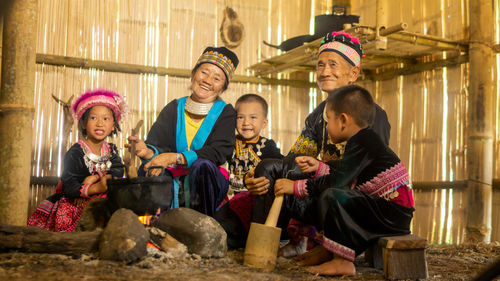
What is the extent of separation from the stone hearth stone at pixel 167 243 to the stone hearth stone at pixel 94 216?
63 centimetres

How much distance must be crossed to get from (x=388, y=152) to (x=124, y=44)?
425 centimetres

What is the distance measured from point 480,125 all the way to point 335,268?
3.22 meters

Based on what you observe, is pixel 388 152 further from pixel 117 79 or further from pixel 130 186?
pixel 117 79

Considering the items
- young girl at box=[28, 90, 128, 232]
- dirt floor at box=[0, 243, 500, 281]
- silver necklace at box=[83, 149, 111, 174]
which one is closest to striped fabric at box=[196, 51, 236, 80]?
young girl at box=[28, 90, 128, 232]

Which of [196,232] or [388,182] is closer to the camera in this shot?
[388,182]

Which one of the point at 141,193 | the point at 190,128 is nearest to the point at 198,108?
the point at 190,128

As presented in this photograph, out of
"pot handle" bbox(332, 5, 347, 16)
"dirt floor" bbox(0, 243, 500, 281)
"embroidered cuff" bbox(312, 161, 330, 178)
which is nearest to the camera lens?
"dirt floor" bbox(0, 243, 500, 281)

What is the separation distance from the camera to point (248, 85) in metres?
6.75

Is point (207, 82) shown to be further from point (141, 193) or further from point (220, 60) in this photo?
point (141, 193)

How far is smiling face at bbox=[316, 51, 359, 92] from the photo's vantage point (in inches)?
146

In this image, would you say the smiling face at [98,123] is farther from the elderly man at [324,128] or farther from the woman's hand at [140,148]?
the elderly man at [324,128]

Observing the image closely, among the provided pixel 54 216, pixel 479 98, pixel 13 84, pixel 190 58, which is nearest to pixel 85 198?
pixel 54 216

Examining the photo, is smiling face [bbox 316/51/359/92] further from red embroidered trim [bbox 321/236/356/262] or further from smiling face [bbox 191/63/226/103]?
red embroidered trim [bbox 321/236/356/262]

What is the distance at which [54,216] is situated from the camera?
4215 millimetres
